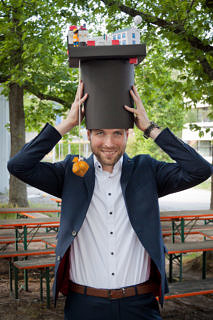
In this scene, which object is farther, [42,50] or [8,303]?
[42,50]

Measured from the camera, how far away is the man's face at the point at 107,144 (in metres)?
2.14

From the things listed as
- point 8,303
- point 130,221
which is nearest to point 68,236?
point 130,221

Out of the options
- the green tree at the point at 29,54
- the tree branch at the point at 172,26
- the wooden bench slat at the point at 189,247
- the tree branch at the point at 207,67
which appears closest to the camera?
the wooden bench slat at the point at 189,247

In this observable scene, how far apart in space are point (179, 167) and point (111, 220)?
466 mm

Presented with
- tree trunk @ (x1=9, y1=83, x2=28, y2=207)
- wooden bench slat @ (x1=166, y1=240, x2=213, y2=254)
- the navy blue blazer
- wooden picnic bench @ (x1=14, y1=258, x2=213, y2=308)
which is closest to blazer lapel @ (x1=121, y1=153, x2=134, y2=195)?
the navy blue blazer

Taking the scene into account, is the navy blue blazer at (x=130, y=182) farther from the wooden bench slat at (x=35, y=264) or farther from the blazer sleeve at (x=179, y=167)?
the wooden bench slat at (x=35, y=264)

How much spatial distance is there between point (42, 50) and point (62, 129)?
5699 mm

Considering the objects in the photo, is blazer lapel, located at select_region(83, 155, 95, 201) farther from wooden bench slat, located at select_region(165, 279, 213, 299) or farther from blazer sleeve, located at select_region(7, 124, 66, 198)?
wooden bench slat, located at select_region(165, 279, 213, 299)

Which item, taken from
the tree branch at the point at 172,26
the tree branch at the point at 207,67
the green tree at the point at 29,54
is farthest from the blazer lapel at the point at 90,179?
the green tree at the point at 29,54

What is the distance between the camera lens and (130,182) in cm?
218

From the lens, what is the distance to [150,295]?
7.06ft

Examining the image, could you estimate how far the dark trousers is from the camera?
2049 millimetres

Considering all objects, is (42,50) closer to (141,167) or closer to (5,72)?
(5,72)

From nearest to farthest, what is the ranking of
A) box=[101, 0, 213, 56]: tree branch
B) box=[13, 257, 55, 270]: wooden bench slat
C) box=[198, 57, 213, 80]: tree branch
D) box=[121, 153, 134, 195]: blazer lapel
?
box=[121, 153, 134, 195]: blazer lapel < box=[13, 257, 55, 270]: wooden bench slat < box=[101, 0, 213, 56]: tree branch < box=[198, 57, 213, 80]: tree branch
